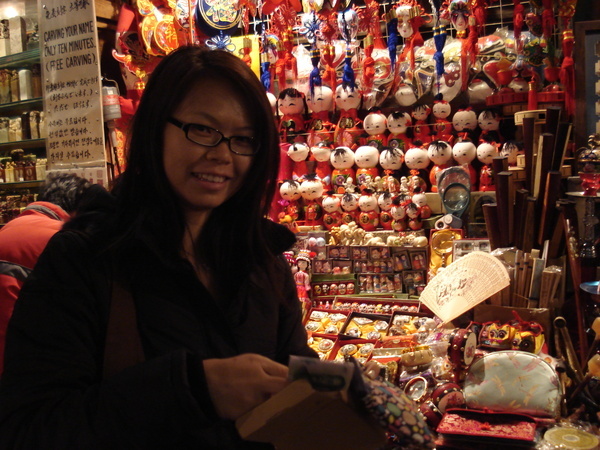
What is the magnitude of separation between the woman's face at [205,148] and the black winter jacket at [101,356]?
13 cm

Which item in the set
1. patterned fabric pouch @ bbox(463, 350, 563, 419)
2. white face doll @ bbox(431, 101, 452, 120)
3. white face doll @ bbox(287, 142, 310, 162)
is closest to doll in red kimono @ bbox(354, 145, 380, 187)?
white face doll @ bbox(287, 142, 310, 162)

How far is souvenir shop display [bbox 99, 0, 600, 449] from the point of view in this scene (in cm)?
202

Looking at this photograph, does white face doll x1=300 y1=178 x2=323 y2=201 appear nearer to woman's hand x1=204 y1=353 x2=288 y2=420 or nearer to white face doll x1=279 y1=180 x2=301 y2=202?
white face doll x1=279 y1=180 x2=301 y2=202

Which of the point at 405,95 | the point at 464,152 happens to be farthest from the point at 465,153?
the point at 405,95

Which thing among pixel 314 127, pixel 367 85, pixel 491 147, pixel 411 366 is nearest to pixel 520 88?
pixel 491 147

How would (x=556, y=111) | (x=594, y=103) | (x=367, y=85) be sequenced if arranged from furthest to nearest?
(x=367, y=85) → (x=594, y=103) → (x=556, y=111)

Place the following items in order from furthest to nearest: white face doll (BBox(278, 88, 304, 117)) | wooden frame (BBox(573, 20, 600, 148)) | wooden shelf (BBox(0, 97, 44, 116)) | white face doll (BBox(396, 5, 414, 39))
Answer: wooden shelf (BBox(0, 97, 44, 116)) < white face doll (BBox(278, 88, 304, 117)) < white face doll (BBox(396, 5, 414, 39)) < wooden frame (BBox(573, 20, 600, 148))

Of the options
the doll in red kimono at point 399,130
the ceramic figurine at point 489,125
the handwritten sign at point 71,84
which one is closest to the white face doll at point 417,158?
the doll in red kimono at point 399,130

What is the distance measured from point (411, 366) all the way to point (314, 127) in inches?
78.8

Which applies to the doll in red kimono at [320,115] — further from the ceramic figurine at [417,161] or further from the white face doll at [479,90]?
the white face doll at [479,90]

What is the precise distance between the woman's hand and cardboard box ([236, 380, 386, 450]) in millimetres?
12

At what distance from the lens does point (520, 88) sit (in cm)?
321

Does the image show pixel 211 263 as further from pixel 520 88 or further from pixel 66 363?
pixel 520 88

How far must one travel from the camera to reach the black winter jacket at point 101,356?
71cm
